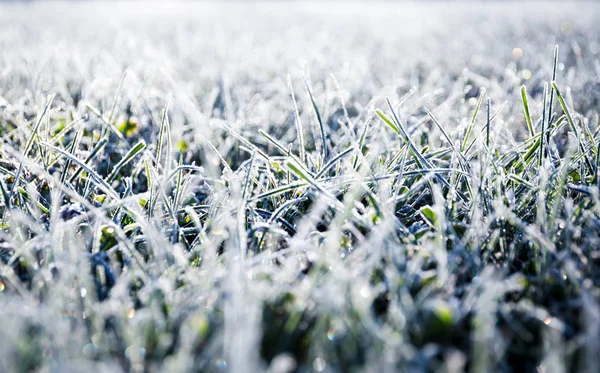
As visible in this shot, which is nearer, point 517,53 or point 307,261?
point 307,261

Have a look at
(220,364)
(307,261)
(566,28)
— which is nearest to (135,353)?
(220,364)

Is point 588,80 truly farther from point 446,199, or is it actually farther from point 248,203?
point 248,203

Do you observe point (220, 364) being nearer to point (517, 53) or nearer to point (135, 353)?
point (135, 353)

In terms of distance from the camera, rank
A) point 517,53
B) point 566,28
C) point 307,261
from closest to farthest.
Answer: point 307,261 < point 517,53 < point 566,28

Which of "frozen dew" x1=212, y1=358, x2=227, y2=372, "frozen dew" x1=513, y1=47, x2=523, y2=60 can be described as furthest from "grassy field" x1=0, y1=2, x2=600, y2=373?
"frozen dew" x1=513, y1=47, x2=523, y2=60

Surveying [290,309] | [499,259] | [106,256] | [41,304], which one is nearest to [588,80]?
[499,259]

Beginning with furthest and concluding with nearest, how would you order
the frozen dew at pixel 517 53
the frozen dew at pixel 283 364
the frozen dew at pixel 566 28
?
the frozen dew at pixel 566 28 → the frozen dew at pixel 517 53 → the frozen dew at pixel 283 364

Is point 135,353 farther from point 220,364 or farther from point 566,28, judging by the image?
point 566,28

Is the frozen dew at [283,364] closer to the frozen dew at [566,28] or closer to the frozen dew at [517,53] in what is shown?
the frozen dew at [517,53]

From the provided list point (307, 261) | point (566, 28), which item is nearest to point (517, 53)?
point (566, 28)

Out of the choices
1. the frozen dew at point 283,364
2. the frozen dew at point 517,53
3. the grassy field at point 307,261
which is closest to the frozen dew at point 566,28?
the frozen dew at point 517,53

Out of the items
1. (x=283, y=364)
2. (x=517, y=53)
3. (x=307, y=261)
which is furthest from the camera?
(x=517, y=53)
